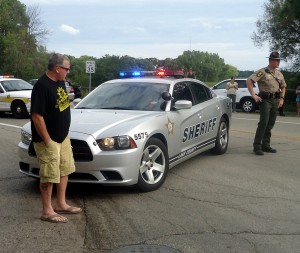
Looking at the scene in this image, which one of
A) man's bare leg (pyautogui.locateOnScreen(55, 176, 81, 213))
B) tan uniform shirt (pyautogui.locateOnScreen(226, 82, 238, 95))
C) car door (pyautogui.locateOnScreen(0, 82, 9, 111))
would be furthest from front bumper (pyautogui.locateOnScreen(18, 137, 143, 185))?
tan uniform shirt (pyautogui.locateOnScreen(226, 82, 238, 95))

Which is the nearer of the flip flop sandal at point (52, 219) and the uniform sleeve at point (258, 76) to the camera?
the flip flop sandal at point (52, 219)

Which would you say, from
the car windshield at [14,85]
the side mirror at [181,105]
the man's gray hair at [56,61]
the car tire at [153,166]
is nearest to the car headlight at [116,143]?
the car tire at [153,166]

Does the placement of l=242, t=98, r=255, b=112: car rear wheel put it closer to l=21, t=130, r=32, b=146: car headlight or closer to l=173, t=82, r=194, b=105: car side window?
Result: l=173, t=82, r=194, b=105: car side window

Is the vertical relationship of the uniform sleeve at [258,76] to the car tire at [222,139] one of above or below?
above

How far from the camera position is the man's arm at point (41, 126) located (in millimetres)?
4523

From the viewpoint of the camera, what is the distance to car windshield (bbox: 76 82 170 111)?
22.1 feet

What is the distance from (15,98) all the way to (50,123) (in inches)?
487

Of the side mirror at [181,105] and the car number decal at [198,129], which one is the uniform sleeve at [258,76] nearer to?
the car number decal at [198,129]

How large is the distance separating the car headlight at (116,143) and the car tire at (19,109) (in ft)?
37.4

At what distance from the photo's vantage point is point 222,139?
866 cm

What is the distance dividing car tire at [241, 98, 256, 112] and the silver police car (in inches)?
516

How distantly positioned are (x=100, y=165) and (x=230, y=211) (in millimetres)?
1580

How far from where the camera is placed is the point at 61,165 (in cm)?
489

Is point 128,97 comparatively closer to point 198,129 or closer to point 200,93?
point 198,129
